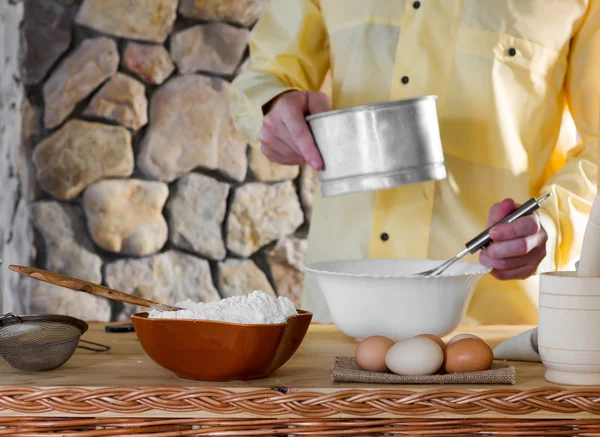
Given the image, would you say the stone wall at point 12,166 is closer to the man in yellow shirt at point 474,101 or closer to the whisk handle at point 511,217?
the man in yellow shirt at point 474,101

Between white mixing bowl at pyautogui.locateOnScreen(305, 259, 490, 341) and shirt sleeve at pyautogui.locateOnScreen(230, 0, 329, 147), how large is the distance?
21.7 inches

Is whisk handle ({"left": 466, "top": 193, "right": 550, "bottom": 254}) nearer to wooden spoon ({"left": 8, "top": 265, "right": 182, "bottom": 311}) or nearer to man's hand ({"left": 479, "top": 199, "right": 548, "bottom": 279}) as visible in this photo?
man's hand ({"left": 479, "top": 199, "right": 548, "bottom": 279})

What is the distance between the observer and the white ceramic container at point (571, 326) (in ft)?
2.32

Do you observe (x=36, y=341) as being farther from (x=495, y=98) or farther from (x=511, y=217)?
(x=495, y=98)

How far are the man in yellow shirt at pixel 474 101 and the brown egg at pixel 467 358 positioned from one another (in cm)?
58

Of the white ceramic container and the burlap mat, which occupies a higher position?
the white ceramic container

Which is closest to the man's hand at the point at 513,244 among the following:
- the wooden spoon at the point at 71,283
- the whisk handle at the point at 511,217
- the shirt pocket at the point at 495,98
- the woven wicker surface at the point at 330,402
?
the whisk handle at the point at 511,217

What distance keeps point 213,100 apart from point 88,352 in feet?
5.10

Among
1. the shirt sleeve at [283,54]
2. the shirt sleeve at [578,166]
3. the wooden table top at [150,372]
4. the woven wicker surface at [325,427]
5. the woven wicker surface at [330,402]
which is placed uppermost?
the shirt sleeve at [283,54]

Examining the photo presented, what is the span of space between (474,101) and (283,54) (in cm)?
38

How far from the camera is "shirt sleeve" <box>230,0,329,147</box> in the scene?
4.75 feet

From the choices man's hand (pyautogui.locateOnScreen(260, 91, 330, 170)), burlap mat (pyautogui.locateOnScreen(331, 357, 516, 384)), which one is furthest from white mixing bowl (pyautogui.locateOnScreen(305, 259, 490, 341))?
man's hand (pyautogui.locateOnScreen(260, 91, 330, 170))

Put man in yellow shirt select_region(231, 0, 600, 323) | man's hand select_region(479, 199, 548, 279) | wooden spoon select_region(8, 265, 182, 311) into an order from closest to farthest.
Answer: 1. wooden spoon select_region(8, 265, 182, 311)
2. man's hand select_region(479, 199, 548, 279)
3. man in yellow shirt select_region(231, 0, 600, 323)

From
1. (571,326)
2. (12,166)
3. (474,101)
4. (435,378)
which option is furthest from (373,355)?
(12,166)
